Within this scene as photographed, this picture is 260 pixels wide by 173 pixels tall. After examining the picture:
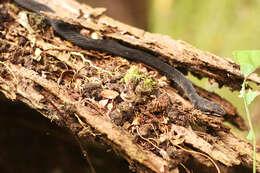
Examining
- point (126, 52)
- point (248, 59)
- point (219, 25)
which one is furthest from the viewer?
point (219, 25)

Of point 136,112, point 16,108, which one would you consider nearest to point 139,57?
point 136,112

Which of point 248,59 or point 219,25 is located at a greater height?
point 219,25

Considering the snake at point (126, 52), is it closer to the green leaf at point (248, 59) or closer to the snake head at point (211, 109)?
the snake head at point (211, 109)

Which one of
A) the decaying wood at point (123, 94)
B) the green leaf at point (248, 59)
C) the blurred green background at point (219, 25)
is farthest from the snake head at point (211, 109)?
the blurred green background at point (219, 25)

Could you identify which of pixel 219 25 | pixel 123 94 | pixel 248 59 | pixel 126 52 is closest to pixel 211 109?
pixel 248 59

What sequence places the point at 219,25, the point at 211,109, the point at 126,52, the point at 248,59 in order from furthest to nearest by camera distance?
the point at 219,25 < the point at 126,52 < the point at 211,109 < the point at 248,59

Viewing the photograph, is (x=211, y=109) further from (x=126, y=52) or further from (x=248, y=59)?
(x=126, y=52)
